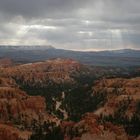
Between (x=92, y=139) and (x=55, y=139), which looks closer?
(x=92, y=139)

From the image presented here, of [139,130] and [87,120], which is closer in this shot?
[87,120]

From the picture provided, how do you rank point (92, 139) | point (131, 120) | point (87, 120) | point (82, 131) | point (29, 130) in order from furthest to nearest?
point (131, 120)
point (29, 130)
point (87, 120)
point (82, 131)
point (92, 139)

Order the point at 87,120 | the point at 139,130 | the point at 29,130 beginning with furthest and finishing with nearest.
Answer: the point at 29,130 < the point at 139,130 < the point at 87,120

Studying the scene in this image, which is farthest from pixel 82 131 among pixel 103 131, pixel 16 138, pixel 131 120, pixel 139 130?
pixel 131 120

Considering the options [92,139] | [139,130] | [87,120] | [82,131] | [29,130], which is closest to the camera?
[92,139]

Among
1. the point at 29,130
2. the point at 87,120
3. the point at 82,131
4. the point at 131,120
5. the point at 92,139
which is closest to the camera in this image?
the point at 92,139

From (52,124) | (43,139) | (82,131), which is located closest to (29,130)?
(52,124)

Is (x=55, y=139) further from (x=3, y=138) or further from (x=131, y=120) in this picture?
(x=131, y=120)

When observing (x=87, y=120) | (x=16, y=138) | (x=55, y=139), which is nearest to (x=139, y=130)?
(x=87, y=120)

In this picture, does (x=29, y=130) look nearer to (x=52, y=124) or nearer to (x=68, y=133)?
(x=52, y=124)
